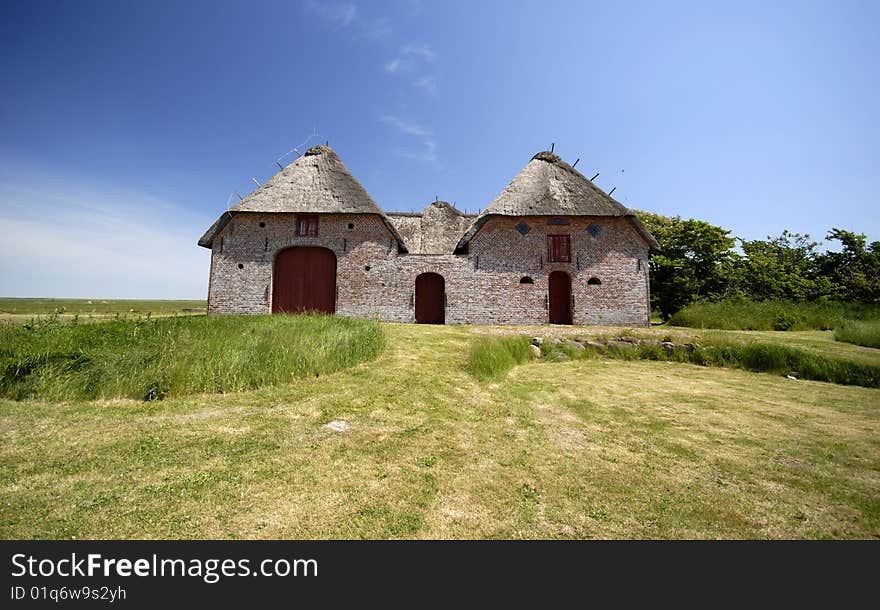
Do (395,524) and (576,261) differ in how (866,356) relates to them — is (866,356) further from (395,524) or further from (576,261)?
(395,524)

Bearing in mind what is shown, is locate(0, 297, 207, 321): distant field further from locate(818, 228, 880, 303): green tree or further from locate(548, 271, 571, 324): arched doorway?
locate(818, 228, 880, 303): green tree

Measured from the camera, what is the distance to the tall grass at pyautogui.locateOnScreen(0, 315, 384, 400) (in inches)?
168

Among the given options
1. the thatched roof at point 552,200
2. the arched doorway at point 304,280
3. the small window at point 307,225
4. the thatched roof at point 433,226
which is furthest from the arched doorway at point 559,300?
the small window at point 307,225

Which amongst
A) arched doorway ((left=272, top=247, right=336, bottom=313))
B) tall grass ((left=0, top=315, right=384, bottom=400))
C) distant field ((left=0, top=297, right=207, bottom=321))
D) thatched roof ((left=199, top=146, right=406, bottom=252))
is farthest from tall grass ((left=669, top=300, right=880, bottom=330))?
distant field ((left=0, top=297, right=207, bottom=321))

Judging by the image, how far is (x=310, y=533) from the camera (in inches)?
74.7

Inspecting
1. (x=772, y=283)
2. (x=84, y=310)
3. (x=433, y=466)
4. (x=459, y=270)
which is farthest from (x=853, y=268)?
(x=84, y=310)

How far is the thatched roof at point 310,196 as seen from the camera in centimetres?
1407

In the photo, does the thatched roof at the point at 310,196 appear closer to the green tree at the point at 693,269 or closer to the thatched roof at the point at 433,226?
the thatched roof at the point at 433,226

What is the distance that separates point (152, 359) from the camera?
189 inches

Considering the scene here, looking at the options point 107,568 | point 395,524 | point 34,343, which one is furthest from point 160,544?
point 34,343

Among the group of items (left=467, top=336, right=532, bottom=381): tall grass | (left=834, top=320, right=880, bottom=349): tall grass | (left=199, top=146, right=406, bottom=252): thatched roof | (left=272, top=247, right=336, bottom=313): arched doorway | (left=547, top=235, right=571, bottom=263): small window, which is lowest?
(left=467, top=336, right=532, bottom=381): tall grass

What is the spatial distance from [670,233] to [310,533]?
27178mm

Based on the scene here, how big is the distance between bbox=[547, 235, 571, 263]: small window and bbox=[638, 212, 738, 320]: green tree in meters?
7.18

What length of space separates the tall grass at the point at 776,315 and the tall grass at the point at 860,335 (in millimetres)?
3604
